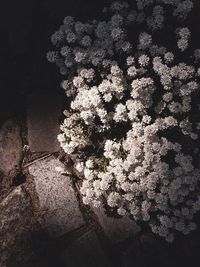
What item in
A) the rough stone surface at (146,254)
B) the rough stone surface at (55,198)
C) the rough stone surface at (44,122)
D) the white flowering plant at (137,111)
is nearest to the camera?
the white flowering plant at (137,111)

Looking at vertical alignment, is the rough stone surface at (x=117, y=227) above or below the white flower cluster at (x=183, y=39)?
below

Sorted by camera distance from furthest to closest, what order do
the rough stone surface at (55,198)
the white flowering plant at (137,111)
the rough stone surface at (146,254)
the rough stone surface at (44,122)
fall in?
the rough stone surface at (44,122), the rough stone surface at (55,198), the rough stone surface at (146,254), the white flowering plant at (137,111)

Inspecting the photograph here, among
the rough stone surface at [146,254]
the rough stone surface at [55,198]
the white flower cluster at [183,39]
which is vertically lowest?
the rough stone surface at [146,254]

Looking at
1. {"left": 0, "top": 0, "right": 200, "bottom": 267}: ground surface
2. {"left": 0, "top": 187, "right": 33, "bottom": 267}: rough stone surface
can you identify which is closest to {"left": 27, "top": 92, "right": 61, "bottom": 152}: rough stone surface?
{"left": 0, "top": 0, "right": 200, "bottom": 267}: ground surface

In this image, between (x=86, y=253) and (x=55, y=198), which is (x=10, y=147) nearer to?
(x=55, y=198)

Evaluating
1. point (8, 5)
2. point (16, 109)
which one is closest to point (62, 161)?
point (16, 109)

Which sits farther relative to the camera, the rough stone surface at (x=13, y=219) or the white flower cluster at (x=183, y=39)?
the rough stone surface at (x=13, y=219)

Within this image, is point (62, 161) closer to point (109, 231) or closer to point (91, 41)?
point (109, 231)

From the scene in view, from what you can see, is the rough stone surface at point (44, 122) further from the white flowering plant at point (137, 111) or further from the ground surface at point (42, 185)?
the white flowering plant at point (137, 111)

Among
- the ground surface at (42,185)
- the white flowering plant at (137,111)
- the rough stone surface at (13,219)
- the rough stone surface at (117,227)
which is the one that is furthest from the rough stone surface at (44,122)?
the rough stone surface at (117,227)
